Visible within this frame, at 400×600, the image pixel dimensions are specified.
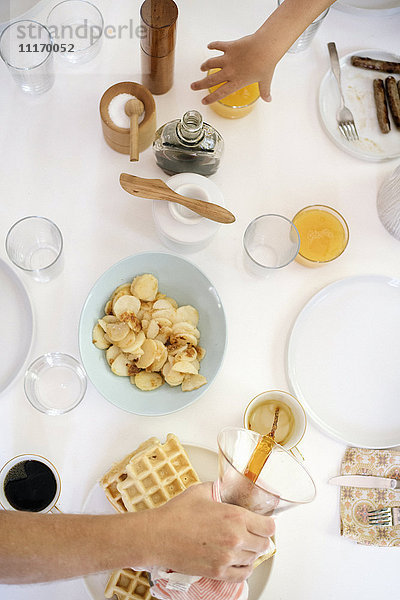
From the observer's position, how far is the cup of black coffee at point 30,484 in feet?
3.83

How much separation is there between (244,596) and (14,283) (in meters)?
0.83

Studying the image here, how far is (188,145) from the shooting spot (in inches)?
49.6

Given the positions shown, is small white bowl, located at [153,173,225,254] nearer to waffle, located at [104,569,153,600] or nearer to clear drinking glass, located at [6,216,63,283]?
clear drinking glass, located at [6,216,63,283]

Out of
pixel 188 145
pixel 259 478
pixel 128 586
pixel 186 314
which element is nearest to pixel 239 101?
pixel 188 145

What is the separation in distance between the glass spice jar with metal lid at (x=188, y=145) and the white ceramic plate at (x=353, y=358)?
1.38 ft

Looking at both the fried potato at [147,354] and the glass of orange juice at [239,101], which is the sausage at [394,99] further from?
the fried potato at [147,354]

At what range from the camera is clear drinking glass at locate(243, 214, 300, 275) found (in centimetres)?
130

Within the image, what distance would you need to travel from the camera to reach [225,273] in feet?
4.39

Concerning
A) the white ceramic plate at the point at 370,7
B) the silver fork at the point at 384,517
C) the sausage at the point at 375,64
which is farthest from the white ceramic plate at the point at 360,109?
the silver fork at the point at 384,517

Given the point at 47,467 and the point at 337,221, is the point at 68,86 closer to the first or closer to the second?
the point at 337,221

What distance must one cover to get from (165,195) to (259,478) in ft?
2.06

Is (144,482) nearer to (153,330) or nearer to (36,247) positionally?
(153,330)

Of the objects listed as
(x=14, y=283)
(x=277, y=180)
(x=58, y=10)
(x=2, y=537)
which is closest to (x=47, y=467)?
(x=2, y=537)

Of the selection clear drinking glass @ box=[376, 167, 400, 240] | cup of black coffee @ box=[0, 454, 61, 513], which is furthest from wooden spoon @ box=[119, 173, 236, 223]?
cup of black coffee @ box=[0, 454, 61, 513]
